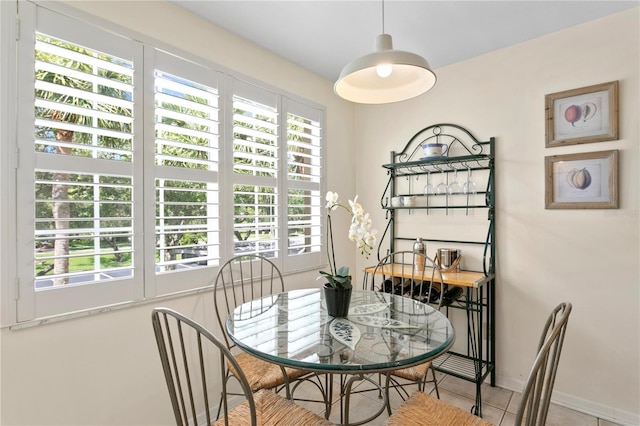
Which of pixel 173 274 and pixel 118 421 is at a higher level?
pixel 173 274

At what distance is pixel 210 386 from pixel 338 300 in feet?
3.90

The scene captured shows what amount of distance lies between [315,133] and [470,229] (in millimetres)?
1589

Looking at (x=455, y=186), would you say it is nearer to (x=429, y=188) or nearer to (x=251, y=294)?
(x=429, y=188)

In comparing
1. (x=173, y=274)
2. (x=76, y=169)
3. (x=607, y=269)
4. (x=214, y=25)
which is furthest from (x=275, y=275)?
(x=607, y=269)

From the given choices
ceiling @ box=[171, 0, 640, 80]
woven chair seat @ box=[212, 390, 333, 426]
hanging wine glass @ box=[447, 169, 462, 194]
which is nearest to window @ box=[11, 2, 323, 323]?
ceiling @ box=[171, 0, 640, 80]

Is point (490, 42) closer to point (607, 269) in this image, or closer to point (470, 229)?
point (470, 229)

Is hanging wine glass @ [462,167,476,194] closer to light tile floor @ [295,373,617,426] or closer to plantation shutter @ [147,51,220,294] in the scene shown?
light tile floor @ [295,373,617,426]

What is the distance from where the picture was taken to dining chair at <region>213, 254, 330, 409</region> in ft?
5.37

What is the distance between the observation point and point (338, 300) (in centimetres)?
154

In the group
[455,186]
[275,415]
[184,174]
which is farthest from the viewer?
[455,186]

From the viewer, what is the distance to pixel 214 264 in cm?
210

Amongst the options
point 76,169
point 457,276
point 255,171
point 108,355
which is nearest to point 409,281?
point 457,276

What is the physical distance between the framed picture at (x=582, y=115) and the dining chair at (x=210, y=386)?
2371 mm

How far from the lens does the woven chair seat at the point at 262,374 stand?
158cm
